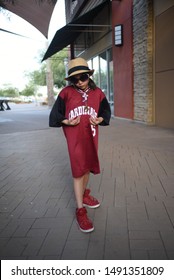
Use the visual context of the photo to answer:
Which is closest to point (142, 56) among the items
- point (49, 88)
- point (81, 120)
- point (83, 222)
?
point (81, 120)

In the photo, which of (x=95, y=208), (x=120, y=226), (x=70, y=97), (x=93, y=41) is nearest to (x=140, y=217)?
(x=120, y=226)

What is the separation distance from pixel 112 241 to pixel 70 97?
142cm

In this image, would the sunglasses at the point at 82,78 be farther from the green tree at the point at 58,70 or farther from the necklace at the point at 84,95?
the green tree at the point at 58,70

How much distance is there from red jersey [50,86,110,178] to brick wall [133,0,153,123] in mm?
7549

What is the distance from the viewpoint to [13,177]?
5.20 m

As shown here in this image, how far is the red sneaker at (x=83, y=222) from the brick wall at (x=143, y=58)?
782cm

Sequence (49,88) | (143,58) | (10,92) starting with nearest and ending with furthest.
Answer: (143,58)
(49,88)
(10,92)

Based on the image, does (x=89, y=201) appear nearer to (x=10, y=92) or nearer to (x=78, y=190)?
(x=78, y=190)

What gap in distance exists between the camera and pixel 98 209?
3732 mm

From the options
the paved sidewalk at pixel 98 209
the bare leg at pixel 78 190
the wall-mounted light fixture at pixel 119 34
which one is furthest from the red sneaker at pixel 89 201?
the wall-mounted light fixture at pixel 119 34

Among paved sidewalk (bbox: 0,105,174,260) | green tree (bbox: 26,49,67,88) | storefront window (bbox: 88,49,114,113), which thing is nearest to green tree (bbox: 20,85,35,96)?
green tree (bbox: 26,49,67,88)

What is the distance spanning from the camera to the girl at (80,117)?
3146mm

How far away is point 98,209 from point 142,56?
8095 millimetres

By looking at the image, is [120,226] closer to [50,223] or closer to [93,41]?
[50,223]
